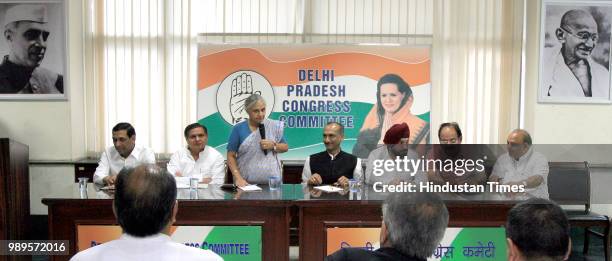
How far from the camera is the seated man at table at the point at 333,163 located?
152 inches

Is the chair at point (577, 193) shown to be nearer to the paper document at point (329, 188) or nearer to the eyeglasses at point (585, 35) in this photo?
the eyeglasses at point (585, 35)

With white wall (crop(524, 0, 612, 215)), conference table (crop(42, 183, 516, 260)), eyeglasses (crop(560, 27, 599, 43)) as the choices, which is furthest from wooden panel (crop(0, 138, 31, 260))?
eyeglasses (crop(560, 27, 599, 43))

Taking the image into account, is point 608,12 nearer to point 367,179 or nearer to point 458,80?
point 458,80

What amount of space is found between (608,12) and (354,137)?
2.82 m

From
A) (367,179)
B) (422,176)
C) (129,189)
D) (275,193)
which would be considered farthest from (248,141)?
(129,189)

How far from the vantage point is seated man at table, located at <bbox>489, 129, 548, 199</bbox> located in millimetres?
3213

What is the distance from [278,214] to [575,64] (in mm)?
3676

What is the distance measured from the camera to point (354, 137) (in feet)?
17.7

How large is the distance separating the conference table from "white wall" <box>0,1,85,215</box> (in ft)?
7.30

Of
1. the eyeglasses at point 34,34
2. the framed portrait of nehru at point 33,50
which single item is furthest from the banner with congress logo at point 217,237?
the eyeglasses at point 34,34

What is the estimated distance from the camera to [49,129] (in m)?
5.25

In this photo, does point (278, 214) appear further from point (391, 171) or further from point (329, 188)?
point (391, 171)

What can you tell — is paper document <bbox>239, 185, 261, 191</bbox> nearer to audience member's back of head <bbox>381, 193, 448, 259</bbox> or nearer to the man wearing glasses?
audience member's back of head <bbox>381, 193, 448, 259</bbox>

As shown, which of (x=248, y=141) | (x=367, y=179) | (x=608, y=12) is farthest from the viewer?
(x=608, y=12)
